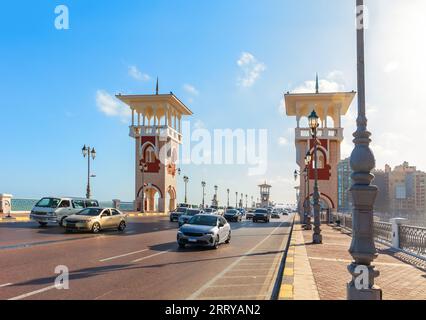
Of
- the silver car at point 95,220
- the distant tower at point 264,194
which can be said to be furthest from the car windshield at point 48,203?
the distant tower at point 264,194

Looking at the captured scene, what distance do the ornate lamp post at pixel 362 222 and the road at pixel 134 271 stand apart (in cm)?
242

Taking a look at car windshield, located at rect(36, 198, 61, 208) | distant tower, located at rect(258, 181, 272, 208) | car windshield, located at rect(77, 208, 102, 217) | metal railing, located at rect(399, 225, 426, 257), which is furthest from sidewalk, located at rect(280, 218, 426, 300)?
distant tower, located at rect(258, 181, 272, 208)

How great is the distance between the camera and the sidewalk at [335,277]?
7.65m

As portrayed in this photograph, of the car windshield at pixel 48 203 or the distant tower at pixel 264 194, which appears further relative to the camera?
the distant tower at pixel 264 194

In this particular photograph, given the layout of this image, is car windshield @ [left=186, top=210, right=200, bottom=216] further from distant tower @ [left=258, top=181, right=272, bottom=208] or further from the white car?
distant tower @ [left=258, top=181, right=272, bottom=208]

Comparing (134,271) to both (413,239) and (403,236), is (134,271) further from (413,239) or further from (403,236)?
(403,236)

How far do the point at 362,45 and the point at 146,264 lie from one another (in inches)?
323

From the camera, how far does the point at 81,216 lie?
2223cm

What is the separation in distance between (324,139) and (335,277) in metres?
53.2

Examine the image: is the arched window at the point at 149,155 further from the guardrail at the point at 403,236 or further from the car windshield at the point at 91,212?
the guardrail at the point at 403,236

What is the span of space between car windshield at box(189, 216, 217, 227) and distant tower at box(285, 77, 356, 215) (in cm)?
4179
